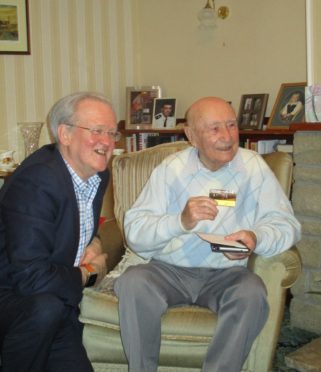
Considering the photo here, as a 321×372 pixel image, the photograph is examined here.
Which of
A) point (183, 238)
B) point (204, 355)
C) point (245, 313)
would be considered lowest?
point (204, 355)

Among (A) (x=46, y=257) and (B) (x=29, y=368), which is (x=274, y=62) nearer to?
(A) (x=46, y=257)

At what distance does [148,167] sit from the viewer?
7.97 ft

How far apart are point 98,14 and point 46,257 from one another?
2.96 metres

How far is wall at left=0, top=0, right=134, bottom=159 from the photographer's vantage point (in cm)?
393

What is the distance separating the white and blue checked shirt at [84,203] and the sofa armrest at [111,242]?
0.31m

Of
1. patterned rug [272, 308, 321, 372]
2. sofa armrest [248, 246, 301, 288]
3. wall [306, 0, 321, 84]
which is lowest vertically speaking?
patterned rug [272, 308, 321, 372]

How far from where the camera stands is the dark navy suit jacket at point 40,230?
5.25 feet

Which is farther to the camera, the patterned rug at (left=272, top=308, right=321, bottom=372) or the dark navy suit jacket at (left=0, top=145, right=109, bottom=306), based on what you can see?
the patterned rug at (left=272, top=308, right=321, bottom=372)

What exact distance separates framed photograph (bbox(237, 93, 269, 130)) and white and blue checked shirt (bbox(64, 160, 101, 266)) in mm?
1711

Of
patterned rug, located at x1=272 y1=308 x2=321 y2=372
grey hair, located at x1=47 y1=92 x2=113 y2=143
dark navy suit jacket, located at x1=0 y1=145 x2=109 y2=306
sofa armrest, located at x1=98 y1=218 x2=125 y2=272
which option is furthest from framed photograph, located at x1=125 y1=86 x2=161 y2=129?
dark navy suit jacket, located at x1=0 y1=145 x2=109 y2=306

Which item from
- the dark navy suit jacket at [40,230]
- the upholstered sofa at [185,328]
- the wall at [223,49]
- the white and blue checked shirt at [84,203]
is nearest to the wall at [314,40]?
the wall at [223,49]

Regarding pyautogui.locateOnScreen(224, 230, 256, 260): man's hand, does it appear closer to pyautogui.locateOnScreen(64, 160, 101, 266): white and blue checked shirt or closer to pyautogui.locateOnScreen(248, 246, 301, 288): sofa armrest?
pyautogui.locateOnScreen(248, 246, 301, 288): sofa armrest

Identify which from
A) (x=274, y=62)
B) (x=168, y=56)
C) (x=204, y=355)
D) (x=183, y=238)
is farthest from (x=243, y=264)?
(x=168, y=56)

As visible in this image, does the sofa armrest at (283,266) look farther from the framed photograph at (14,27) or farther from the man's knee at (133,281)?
the framed photograph at (14,27)
